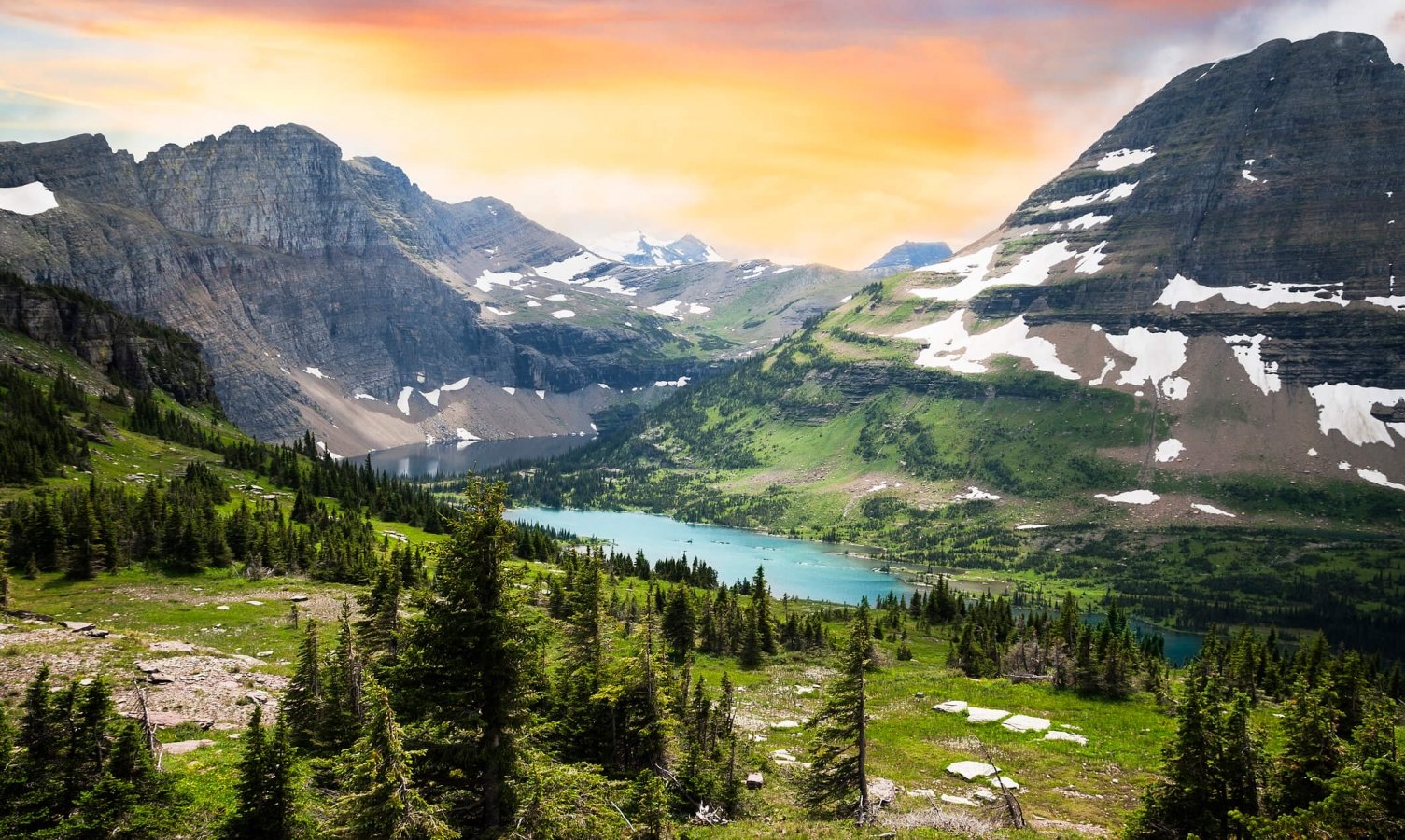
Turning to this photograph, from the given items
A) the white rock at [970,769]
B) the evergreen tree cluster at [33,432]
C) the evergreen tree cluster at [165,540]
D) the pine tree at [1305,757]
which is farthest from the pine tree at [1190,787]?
the evergreen tree cluster at [33,432]

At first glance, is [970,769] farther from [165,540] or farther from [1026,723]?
[165,540]

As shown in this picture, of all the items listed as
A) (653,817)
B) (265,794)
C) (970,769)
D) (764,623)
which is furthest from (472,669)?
(764,623)

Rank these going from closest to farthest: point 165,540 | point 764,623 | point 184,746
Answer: point 184,746 → point 165,540 → point 764,623

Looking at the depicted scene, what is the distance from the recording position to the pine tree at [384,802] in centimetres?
1530

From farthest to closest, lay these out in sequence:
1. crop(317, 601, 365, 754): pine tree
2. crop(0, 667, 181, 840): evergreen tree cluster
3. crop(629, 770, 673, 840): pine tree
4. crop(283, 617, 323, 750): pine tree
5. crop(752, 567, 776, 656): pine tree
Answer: crop(752, 567, 776, 656): pine tree < crop(283, 617, 323, 750): pine tree < crop(317, 601, 365, 754): pine tree < crop(629, 770, 673, 840): pine tree < crop(0, 667, 181, 840): evergreen tree cluster

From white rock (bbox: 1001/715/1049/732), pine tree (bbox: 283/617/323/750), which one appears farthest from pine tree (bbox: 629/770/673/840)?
white rock (bbox: 1001/715/1049/732)

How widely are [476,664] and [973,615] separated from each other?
96.4 metres

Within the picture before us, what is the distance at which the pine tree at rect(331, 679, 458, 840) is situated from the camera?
15.3 metres

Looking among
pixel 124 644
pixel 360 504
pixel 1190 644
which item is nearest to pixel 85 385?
pixel 360 504

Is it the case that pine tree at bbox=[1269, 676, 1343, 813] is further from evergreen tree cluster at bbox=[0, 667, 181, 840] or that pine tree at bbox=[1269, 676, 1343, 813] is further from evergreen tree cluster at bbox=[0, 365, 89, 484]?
evergreen tree cluster at bbox=[0, 365, 89, 484]

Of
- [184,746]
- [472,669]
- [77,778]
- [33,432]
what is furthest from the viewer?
[33,432]

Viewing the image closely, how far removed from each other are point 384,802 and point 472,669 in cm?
346

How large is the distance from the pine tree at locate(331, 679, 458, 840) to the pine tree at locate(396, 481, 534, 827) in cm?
213

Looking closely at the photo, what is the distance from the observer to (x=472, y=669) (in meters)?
18.2
